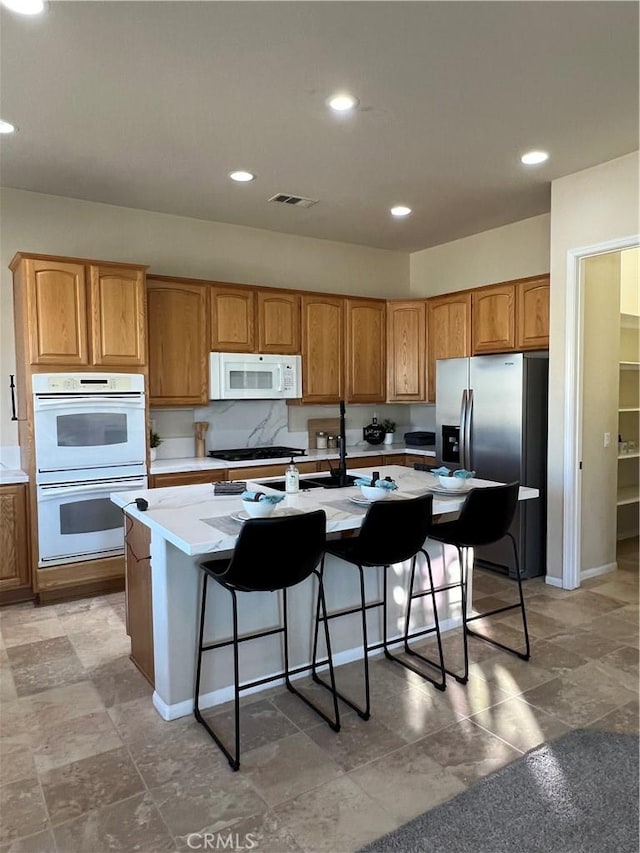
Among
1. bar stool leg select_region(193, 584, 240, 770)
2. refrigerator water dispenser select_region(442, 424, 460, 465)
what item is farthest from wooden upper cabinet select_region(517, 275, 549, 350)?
bar stool leg select_region(193, 584, 240, 770)

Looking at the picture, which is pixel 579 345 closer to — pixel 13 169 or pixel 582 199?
pixel 582 199

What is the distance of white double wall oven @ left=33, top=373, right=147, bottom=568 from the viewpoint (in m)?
3.90

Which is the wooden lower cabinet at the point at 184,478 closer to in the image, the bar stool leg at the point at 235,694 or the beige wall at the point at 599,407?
the bar stool leg at the point at 235,694

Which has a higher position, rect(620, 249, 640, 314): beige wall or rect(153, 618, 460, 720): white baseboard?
rect(620, 249, 640, 314): beige wall

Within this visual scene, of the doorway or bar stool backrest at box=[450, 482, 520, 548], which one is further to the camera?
the doorway

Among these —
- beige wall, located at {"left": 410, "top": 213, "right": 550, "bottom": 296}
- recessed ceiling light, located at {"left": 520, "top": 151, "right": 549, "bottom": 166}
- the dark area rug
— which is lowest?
the dark area rug

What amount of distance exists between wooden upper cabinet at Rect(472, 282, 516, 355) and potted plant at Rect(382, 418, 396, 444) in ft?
4.20

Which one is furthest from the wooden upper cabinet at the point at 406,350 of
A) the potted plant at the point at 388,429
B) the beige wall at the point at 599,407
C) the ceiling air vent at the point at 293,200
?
the beige wall at the point at 599,407

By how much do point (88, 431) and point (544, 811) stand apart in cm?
337

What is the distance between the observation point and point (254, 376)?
504cm

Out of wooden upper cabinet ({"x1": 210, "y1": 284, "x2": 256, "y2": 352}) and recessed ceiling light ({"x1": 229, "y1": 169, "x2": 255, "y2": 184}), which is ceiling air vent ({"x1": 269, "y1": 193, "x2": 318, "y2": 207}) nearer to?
recessed ceiling light ({"x1": 229, "y1": 169, "x2": 255, "y2": 184})

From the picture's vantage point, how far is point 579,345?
4125 millimetres

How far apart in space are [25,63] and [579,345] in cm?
364

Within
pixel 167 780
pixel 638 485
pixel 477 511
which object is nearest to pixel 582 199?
pixel 477 511
